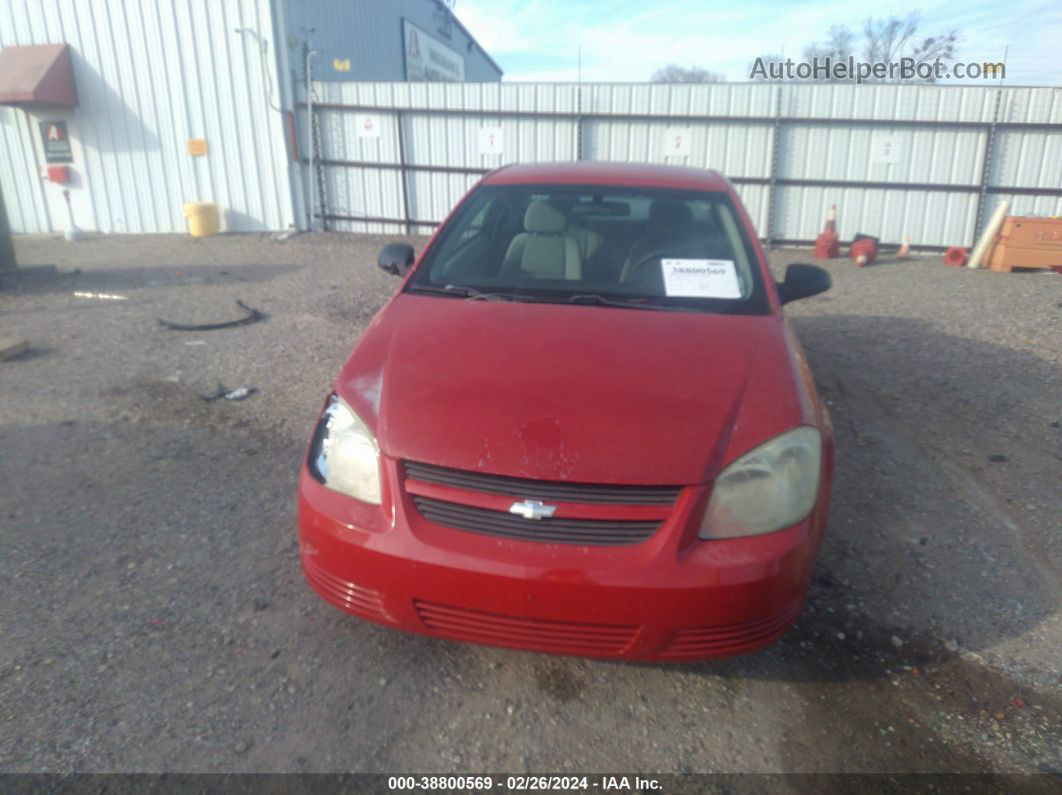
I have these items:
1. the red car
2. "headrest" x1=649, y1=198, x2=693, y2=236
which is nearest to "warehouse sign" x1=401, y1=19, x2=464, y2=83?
"headrest" x1=649, y1=198, x2=693, y2=236

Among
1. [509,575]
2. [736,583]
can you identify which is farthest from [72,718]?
[736,583]

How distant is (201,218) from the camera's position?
1309 centimetres

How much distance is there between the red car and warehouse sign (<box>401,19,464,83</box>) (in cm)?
1960

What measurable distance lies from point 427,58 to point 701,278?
21.6 metres

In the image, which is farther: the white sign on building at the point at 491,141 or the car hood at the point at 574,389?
the white sign on building at the point at 491,141

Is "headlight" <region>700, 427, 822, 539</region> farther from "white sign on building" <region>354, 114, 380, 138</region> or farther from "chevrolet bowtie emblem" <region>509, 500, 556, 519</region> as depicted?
"white sign on building" <region>354, 114, 380, 138</region>

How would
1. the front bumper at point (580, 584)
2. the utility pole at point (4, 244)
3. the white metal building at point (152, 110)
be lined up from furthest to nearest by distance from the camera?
the white metal building at point (152, 110) → the utility pole at point (4, 244) → the front bumper at point (580, 584)

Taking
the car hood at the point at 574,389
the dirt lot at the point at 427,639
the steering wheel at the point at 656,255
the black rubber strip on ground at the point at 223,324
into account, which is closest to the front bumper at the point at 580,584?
the car hood at the point at 574,389

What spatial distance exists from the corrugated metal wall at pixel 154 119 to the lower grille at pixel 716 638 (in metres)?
13.0

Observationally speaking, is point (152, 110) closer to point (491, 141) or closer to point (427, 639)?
point (491, 141)

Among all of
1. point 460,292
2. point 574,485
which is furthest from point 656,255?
point 574,485

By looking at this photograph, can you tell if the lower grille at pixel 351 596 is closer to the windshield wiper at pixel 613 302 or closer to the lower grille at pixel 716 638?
the lower grille at pixel 716 638

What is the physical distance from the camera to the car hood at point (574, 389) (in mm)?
2219

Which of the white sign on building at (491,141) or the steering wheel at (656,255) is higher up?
the white sign on building at (491,141)
